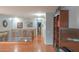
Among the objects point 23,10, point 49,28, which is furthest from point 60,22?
point 23,10

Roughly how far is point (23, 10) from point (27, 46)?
49 centimetres

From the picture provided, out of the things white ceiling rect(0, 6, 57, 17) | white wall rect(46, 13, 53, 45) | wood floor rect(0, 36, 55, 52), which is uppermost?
white ceiling rect(0, 6, 57, 17)

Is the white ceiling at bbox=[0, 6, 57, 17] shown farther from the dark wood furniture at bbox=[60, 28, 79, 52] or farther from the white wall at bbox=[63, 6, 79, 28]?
the dark wood furniture at bbox=[60, 28, 79, 52]

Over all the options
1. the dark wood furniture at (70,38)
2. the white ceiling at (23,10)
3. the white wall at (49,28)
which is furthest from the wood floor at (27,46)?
the white ceiling at (23,10)

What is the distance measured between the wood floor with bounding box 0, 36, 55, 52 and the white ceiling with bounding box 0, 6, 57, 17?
1.24 ft

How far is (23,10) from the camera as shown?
1818mm

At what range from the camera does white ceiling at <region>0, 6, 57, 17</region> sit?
177 cm

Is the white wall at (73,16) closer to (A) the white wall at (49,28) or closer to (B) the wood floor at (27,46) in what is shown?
(A) the white wall at (49,28)

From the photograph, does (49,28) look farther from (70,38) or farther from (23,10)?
(23,10)

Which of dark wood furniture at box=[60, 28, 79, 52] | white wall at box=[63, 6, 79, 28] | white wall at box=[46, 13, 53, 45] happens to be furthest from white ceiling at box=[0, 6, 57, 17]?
dark wood furniture at box=[60, 28, 79, 52]
